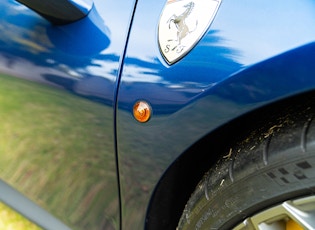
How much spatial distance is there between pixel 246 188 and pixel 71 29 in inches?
28.3

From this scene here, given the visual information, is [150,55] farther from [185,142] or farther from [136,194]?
[136,194]

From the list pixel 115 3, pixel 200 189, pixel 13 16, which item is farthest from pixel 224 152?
pixel 13 16

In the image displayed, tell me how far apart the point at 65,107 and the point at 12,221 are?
1014mm

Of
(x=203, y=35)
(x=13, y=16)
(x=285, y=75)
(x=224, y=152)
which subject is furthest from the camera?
(x=13, y=16)

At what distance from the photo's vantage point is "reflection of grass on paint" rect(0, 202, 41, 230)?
7.43ft

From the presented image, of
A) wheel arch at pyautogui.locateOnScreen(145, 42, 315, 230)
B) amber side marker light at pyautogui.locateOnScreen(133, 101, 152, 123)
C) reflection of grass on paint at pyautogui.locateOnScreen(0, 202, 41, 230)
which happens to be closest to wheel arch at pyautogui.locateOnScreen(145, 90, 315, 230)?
wheel arch at pyautogui.locateOnScreen(145, 42, 315, 230)

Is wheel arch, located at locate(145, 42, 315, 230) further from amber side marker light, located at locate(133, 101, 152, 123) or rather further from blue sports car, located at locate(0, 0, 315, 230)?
amber side marker light, located at locate(133, 101, 152, 123)

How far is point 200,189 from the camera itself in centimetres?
142

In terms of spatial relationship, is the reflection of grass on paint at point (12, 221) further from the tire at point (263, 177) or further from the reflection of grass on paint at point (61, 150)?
the tire at point (263, 177)

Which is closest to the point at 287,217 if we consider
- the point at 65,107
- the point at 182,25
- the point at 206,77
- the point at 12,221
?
the point at 206,77

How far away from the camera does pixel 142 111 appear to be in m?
1.37

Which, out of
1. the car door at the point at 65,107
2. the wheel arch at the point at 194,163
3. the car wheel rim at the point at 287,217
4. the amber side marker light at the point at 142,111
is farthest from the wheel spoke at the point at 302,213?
the car door at the point at 65,107

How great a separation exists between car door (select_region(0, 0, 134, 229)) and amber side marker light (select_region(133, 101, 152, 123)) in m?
0.09

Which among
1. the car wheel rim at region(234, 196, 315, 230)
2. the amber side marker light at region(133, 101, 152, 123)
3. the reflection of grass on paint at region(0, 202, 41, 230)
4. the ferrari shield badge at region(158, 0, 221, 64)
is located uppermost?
the ferrari shield badge at region(158, 0, 221, 64)
